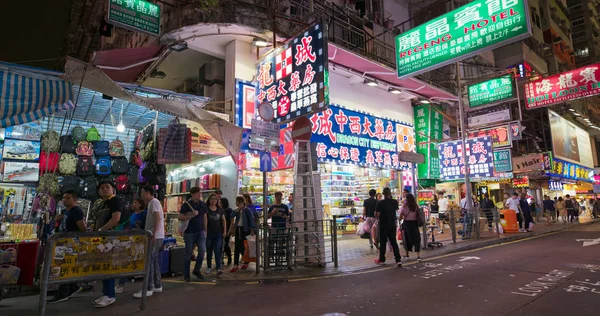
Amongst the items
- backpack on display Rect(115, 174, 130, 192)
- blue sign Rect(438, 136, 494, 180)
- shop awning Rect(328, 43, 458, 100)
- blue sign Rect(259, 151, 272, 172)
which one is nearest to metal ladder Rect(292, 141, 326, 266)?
blue sign Rect(259, 151, 272, 172)

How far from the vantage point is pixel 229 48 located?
13.0 metres

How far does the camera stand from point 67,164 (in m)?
8.95

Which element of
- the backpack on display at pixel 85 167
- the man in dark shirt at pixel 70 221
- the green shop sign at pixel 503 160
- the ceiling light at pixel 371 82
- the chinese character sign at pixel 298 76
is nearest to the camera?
the man in dark shirt at pixel 70 221

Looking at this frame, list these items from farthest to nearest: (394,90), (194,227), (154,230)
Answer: (394,90)
(194,227)
(154,230)

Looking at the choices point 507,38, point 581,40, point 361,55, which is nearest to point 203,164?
point 361,55

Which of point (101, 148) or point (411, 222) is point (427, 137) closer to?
point (411, 222)

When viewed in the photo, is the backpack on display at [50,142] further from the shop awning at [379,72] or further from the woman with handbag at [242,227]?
the shop awning at [379,72]

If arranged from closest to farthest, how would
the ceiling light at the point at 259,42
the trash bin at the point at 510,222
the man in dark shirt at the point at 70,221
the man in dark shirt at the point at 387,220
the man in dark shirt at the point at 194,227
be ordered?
the man in dark shirt at the point at 70,221 < the man in dark shirt at the point at 194,227 < the man in dark shirt at the point at 387,220 < the ceiling light at the point at 259,42 < the trash bin at the point at 510,222

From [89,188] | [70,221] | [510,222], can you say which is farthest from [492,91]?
[70,221]

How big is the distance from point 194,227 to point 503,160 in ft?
55.7

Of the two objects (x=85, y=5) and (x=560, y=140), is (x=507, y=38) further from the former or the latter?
(x=560, y=140)

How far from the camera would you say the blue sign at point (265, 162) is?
7164 millimetres

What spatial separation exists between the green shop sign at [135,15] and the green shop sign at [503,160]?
16.9m

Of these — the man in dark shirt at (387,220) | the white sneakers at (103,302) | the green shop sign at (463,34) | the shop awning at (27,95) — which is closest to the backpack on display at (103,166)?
the shop awning at (27,95)
